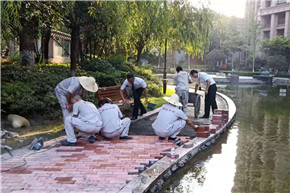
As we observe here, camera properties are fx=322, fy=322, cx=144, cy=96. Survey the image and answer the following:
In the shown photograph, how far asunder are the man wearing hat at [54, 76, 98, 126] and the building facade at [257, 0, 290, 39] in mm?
52578

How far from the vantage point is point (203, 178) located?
218 inches

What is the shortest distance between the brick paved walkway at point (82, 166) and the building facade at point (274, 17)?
53.1 m

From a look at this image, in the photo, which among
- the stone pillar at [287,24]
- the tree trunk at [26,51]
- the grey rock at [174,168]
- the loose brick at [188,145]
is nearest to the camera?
the grey rock at [174,168]

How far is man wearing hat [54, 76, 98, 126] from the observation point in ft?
22.0

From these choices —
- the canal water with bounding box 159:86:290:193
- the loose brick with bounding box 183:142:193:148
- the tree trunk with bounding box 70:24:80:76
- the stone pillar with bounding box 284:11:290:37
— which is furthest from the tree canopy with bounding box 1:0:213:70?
the stone pillar with bounding box 284:11:290:37

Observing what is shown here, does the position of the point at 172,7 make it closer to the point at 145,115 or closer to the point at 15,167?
the point at 145,115

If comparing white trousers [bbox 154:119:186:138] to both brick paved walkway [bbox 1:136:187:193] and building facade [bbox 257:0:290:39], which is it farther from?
building facade [bbox 257:0:290:39]

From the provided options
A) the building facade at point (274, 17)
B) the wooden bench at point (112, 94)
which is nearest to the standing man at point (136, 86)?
the wooden bench at point (112, 94)

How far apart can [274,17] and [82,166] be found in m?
58.8

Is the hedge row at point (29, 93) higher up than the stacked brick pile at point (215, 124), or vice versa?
the hedge row at point (29, 93)

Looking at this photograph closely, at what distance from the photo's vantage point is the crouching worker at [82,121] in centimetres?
631

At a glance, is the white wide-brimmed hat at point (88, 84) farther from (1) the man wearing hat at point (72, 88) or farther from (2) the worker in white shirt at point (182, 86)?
(2) the worker in white shirt at point (182, 86)

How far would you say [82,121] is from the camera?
6.34 meters

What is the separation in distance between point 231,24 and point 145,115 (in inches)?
1955
